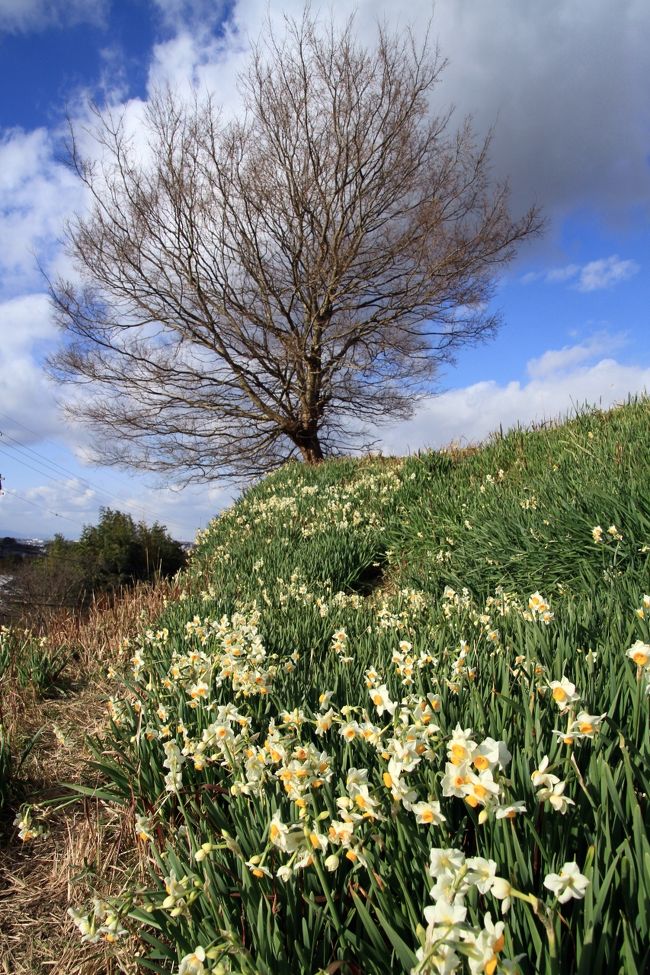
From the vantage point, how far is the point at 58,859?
7.29 ft

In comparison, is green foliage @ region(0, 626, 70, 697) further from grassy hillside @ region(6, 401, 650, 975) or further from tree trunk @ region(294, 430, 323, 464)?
tree trunk @ region(294, 430, 323, 464)

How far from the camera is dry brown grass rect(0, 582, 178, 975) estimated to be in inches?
71.3

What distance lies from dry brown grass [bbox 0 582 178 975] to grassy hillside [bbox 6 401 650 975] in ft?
0.31

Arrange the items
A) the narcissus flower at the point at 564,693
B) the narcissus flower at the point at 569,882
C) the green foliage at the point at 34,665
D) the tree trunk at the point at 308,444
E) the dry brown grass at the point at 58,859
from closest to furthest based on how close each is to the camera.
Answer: the narcissus flower at the point at 569,882, the narcissus flower at the point at 564,693, the dry brown grass at the point at 58,859, the green foliage at the point at 34,665, the tree trunk at the point at 308,444

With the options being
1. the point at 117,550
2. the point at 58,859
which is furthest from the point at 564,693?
the point at 117,550

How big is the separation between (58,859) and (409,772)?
1.55 m

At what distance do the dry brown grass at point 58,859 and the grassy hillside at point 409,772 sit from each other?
0.10 meters

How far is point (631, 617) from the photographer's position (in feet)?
8.13

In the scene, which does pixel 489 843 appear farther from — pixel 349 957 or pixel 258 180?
pixel 258 180

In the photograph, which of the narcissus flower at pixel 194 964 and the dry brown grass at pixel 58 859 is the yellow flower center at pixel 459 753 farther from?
the dry brown grass at pixel 58 859

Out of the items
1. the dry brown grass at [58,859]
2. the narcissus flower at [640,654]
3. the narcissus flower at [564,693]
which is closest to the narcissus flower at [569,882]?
the narcissus flower at [564,693]

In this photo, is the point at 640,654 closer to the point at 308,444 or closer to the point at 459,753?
the point at 459,753

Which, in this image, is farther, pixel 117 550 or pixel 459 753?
pixel 117 550

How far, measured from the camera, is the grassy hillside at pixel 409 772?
1101 millimetres
